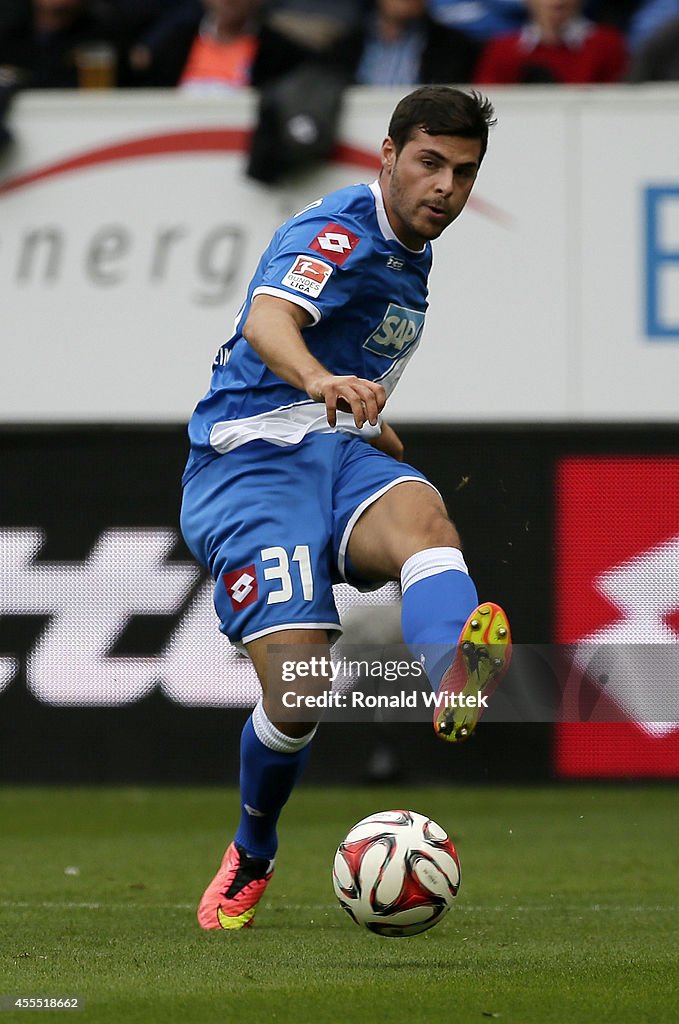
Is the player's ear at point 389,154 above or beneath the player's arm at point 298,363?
above

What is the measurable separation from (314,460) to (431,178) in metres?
0.77

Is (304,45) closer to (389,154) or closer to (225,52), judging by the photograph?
(225,52)

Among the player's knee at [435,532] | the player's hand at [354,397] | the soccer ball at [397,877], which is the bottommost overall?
the soccer ball at [397,877]

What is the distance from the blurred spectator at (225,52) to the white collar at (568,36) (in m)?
1.33

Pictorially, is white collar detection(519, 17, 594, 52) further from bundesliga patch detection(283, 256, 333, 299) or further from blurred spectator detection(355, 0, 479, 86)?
bundesliga patch detection(283, 256, 333, 299)

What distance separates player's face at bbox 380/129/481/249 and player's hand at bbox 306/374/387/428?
719 millimetres

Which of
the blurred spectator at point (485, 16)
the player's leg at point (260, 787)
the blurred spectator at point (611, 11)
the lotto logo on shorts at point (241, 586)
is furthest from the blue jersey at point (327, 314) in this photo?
the blurred spectator at point (611, 11)

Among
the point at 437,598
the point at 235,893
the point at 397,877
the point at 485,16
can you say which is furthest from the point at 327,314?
the point at 485,16

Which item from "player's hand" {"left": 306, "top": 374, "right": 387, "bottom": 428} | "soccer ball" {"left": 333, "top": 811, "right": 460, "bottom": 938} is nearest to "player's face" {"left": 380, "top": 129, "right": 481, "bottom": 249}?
"player's hand" {"left": 306, "top": 374, "right": 387, "bottom": 428}

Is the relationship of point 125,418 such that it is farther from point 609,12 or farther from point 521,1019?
point 521,1019

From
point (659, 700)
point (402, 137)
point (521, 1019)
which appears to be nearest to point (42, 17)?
point (659, 700)

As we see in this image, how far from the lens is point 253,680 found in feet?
26.2

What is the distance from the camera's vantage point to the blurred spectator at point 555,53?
866cm

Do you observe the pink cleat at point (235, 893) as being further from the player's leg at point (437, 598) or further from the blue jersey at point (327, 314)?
the blue jersey at point (327, 314)
